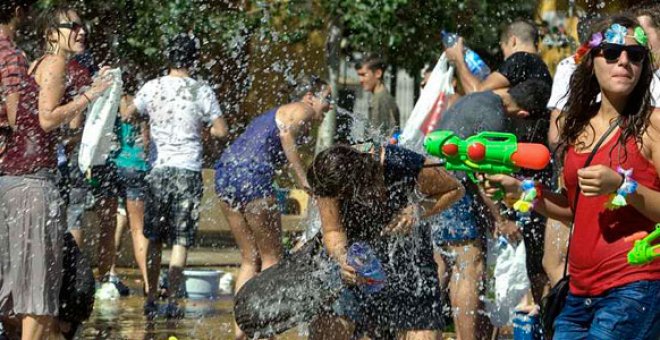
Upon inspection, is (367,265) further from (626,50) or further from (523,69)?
(523,69)

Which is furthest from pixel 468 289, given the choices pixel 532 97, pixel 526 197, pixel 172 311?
pixel 526 197

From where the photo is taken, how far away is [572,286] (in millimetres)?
4715

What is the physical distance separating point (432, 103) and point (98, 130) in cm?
241

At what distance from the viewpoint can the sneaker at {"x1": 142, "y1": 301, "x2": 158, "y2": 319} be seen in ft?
29.7

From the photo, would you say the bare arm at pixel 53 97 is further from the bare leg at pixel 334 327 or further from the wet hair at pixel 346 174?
the bare leg at pixel 334 327

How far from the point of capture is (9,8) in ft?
21.3

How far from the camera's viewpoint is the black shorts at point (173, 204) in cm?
917

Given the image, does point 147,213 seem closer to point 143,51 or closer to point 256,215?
point 256,215

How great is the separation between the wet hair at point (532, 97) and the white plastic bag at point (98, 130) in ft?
9.67

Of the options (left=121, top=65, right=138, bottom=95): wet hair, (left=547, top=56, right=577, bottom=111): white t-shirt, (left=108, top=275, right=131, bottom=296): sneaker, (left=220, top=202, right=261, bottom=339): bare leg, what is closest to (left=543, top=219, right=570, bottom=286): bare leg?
(left=547, top=56, right=577, bottom=111): white t-shirt

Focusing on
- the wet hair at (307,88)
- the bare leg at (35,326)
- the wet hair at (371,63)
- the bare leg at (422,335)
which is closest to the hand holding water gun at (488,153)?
the bare leg at (422,335)

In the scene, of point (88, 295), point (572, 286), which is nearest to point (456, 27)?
point (88, 295)

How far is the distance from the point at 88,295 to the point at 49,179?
61 cm

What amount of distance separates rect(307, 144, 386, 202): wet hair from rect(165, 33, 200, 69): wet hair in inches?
146
